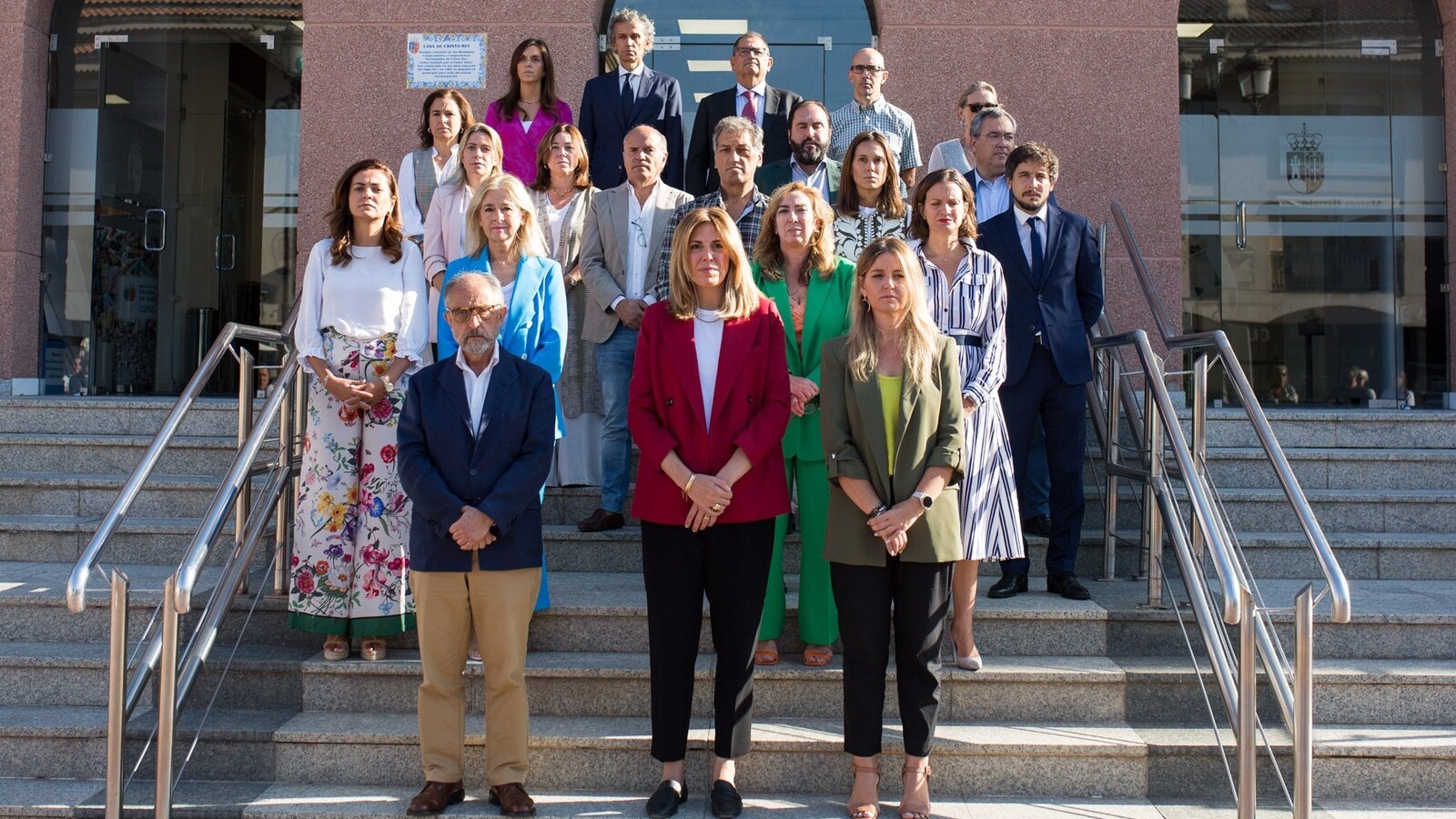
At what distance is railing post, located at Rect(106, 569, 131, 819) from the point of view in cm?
378

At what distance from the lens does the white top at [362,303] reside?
4680 mm

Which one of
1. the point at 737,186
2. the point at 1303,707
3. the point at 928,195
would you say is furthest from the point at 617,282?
the point at 1303,707

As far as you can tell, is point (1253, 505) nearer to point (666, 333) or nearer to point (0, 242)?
point (666, 333)

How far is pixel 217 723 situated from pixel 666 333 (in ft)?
7.30

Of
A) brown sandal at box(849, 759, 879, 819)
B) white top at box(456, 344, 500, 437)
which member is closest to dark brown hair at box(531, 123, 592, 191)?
white top at box(456, 344, 500, 437)

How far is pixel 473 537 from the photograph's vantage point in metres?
3.85

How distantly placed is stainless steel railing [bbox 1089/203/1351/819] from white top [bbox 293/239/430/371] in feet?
9.91

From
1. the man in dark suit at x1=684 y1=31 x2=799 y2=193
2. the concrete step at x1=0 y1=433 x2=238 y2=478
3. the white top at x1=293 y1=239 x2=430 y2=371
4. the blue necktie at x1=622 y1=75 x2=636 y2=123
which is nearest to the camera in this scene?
the white top at x1=293 y1=239 x2=430 y2=371

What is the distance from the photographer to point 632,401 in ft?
13.5

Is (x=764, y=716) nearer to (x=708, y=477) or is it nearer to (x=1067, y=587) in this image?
(x=708, y=477)

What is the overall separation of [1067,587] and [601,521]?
84.2 inches

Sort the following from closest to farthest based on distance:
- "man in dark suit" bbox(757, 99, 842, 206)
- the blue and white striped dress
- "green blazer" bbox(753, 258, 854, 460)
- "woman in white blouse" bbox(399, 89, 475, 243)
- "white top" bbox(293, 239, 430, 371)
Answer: the blue and white striped dress
"green blazer" bbox(753, 258, 854, 460)
"white top" bbox(293, 239, 430, 371)
"man in dark suit" bbox(757, 99, 842, 206)
"woman in white blouse" bbox(399, 89, 475, 243)

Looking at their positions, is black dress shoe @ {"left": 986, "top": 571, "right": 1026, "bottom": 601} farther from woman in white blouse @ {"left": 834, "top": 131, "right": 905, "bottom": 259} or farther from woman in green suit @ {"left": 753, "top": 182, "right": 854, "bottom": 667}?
woman in white blouse @ {"left": 834, "top": 131, "right": 905, "bottom": 259}

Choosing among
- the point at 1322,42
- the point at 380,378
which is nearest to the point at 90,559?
the point at 380,378
